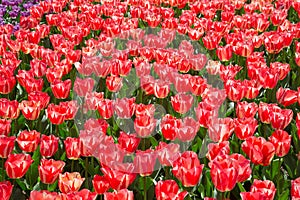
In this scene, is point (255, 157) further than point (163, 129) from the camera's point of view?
No

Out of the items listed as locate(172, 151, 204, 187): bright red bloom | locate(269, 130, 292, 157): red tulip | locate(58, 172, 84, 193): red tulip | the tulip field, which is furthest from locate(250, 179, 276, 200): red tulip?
locate(58, 172, 84, 193): red tulip

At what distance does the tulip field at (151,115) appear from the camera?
2.66m

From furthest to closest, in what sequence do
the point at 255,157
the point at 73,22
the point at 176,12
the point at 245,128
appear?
the point at 176,12
the point at 73,22
the point at 245,128
the point at 255,157

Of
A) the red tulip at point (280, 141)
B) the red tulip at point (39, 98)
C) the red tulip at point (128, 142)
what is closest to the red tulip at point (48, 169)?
the red tulip at point (128, 142)

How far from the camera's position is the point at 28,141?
302cm

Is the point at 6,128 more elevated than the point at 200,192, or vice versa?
the point at 6,128

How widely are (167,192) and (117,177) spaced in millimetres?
262

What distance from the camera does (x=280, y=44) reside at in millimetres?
4574

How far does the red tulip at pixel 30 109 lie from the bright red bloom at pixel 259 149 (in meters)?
1.39

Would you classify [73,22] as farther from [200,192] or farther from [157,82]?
[200,192]

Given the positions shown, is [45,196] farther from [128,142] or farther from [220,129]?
[220,129]

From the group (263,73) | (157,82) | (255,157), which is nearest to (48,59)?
(157,82)

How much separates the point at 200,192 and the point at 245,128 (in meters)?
0.45

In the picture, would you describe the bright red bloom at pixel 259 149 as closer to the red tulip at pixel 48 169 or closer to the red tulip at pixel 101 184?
the red tulip at pixel 101 184
